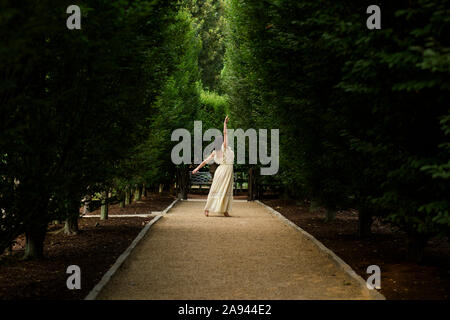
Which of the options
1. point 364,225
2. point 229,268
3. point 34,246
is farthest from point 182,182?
point 229,268

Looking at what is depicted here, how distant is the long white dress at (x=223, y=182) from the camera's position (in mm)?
17531

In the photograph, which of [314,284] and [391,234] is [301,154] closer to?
[391,234]

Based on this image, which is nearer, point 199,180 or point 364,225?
point 364,225

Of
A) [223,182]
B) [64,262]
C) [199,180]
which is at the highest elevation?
[223,182]

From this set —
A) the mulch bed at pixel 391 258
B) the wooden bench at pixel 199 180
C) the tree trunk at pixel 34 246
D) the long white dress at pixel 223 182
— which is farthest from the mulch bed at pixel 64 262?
the wooden bench at pixel 199 180

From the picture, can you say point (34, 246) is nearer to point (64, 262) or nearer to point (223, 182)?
point (64, 262)

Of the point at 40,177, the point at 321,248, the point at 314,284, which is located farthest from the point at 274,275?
the point at 40,177

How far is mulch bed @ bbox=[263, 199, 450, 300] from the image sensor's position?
24.6 feet

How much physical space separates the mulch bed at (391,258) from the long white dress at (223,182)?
2630mm

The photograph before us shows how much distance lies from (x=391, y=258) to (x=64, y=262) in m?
5.82

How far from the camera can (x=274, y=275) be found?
818cm

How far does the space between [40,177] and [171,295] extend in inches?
84.0

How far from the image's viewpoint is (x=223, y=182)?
1752 cm

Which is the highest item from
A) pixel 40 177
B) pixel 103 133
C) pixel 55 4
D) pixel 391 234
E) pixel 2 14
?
pixel 55 4
